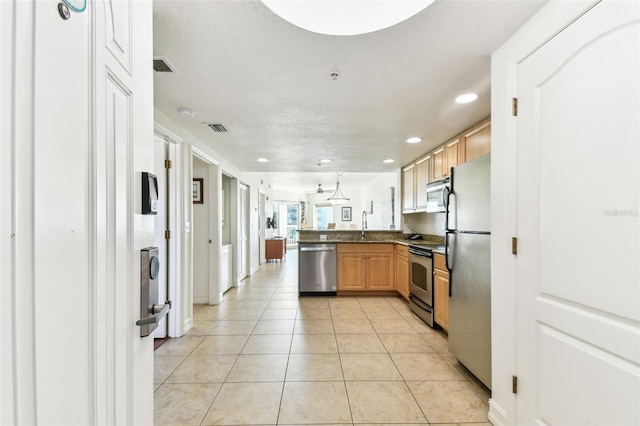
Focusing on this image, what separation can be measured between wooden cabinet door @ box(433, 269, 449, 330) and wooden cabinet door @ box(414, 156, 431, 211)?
4.08 ft

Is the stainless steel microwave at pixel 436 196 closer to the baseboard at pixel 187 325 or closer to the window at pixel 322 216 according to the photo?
the baseboard at pixel 187 325

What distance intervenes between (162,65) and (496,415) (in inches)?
118

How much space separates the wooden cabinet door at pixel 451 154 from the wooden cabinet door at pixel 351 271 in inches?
77.5

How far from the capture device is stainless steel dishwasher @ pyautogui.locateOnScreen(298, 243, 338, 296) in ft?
15.1

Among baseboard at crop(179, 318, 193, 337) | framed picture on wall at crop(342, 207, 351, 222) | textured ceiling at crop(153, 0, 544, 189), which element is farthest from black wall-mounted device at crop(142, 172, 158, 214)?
framed picture on wall at crop(342, 207, 351, 222)

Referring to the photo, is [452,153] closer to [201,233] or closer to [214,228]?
[214,228]

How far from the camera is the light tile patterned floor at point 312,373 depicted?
5.91ft

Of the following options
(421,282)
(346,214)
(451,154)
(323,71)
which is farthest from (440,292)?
(346,214)

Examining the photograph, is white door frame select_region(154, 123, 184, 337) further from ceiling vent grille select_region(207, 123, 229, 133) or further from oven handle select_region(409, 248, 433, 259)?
oven handle select_region(409, 248, 433, 259)

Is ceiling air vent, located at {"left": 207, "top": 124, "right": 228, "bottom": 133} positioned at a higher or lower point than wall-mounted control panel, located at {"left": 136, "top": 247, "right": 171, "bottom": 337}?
higher

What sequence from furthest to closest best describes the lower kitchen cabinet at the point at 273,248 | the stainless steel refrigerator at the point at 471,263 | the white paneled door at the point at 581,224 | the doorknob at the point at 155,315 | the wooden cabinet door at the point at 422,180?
the lower kitchen cabinet at the point at 273,248, the wooden cabinet door at the point at 422,180, the stainless steel refrigerator at the point at 471,263, the white paneled door at the point at 581,224, the doorknob at the point at 155,315

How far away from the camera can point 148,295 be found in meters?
0.89

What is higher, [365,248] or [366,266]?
[365,248]

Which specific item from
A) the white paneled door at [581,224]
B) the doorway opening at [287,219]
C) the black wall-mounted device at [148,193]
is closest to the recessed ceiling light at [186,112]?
the black wall-mounted device at [148,193]
